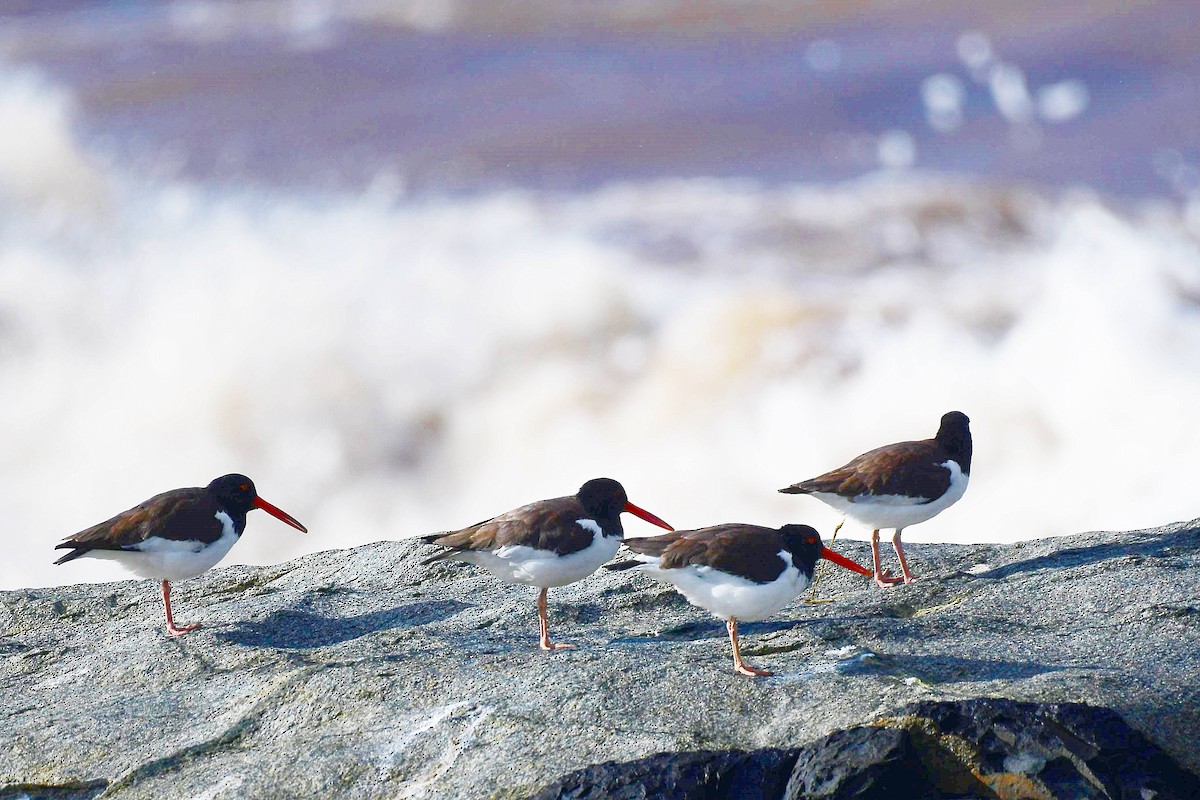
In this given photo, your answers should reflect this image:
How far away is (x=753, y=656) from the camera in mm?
6324

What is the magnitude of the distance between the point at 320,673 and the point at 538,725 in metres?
1.29

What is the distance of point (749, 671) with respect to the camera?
5832 millimetres

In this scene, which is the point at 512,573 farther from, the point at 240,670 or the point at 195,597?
the point at 195,597

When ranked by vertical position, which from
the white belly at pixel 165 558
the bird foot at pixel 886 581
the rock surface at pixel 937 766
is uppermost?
the white belly at pixel 165 558

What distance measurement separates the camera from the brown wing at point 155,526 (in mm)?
7535

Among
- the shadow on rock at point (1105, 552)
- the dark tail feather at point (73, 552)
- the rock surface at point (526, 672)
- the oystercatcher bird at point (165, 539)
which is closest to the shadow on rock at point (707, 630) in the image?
the rock surface at point (526, 672)

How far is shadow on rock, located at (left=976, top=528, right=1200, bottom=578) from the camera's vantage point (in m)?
7.36

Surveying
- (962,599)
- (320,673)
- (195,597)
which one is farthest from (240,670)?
(962,599)

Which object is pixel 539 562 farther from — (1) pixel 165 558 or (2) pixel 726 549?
(1) pixel 165 558

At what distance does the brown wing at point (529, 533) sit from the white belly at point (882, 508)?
5.45 ft

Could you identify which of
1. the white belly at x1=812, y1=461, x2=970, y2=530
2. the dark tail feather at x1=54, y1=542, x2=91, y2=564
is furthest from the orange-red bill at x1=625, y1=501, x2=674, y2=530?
the dark tail feather at x1=54, y1=542, x2=91, y2=564

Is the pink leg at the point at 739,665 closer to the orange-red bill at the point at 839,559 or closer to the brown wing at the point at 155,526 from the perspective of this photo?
the orange-red bill at the point at 839,559

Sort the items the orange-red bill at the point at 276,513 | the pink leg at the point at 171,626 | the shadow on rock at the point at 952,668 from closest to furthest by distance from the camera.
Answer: the shadow on rock at the point at 952,668 < the pink leg at the point at 171,626 < the orange-red bill at the point at 276,513

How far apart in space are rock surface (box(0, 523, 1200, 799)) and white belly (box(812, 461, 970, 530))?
304 millimetres
